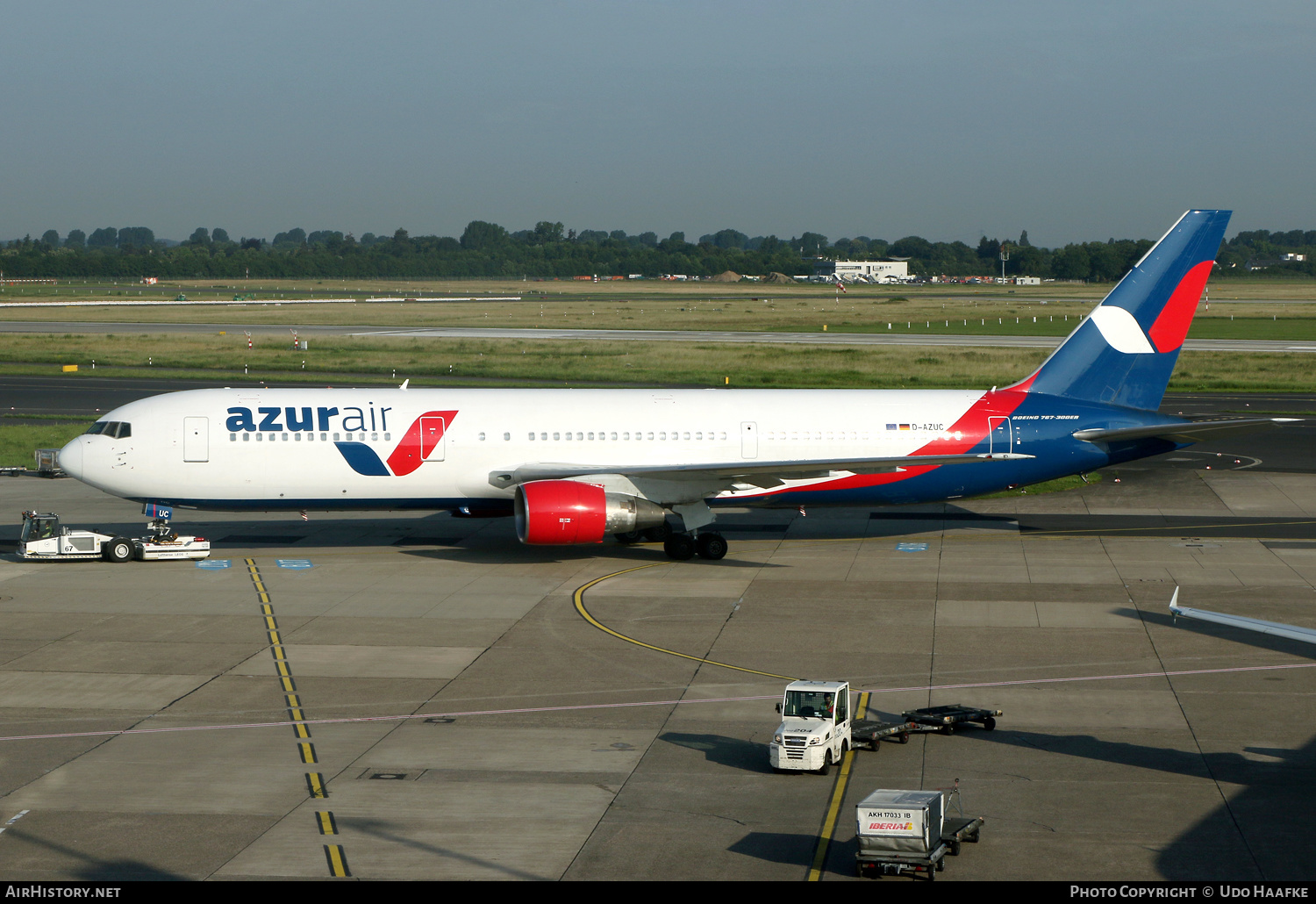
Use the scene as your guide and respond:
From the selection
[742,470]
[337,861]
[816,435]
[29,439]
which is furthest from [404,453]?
[29,439]

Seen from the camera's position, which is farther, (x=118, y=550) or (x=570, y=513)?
(x=118, y=550)

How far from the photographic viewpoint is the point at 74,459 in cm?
3391

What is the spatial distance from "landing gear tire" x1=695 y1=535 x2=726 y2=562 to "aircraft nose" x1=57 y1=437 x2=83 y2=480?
1747cm

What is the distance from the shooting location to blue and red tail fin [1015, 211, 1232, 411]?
1476 inches

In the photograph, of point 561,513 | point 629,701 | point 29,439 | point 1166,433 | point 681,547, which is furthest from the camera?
point 29,439

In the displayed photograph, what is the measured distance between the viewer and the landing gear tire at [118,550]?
112 ft

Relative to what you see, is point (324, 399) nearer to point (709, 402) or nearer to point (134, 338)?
point (709, 402)

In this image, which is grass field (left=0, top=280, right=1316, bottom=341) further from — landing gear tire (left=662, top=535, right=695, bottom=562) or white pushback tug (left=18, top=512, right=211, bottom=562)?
white pushback tug (left=18, top=512, right=211, bottom=562)

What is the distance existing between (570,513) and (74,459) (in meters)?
14.3

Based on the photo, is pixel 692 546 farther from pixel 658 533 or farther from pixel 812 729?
pixel 812 729

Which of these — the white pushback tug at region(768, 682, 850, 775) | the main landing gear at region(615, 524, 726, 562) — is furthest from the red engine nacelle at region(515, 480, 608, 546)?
the white pushback tug at region(768, 682, 850, 775)


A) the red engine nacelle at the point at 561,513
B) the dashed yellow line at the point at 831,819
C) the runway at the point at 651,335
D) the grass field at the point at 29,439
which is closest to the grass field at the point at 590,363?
the runway at the point at 651,335

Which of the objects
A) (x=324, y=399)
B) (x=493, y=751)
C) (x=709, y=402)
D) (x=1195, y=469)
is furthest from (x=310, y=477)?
(x=1195, y=469)

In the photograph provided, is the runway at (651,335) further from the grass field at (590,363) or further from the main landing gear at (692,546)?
the main landing gear at (692,546)
